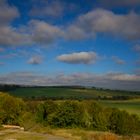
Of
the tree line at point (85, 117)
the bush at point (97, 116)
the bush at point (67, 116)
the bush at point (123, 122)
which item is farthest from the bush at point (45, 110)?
the bush at point (123, 122)

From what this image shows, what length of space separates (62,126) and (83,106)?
1127cm

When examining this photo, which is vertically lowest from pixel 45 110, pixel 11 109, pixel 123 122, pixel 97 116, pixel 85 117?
pixel 123 122

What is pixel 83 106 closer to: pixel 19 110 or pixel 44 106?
pixel 44 106

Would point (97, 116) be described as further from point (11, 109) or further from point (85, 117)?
point (11, 109)

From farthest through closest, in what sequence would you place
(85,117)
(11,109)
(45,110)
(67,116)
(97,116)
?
(45,110) < (97,116) < (85,117) < (67,116) < (11,109)

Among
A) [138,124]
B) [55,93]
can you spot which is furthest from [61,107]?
[55,93]

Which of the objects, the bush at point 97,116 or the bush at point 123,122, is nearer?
the bush at point 123,122

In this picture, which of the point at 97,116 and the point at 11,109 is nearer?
the point at 11,109

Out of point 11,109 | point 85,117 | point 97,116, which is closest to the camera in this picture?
point 11,109

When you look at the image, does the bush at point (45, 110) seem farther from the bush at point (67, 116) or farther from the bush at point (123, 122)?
the bush at point (123, 122)

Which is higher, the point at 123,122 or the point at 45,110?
the point at 45,110

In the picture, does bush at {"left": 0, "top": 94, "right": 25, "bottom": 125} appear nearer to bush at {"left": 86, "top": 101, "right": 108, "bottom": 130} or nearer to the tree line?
the tree line

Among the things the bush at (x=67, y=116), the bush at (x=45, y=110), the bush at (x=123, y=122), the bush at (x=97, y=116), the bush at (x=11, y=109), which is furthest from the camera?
the bush at (x=45, y=110)

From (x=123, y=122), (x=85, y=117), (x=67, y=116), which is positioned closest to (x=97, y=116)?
(x=85, y=117)
